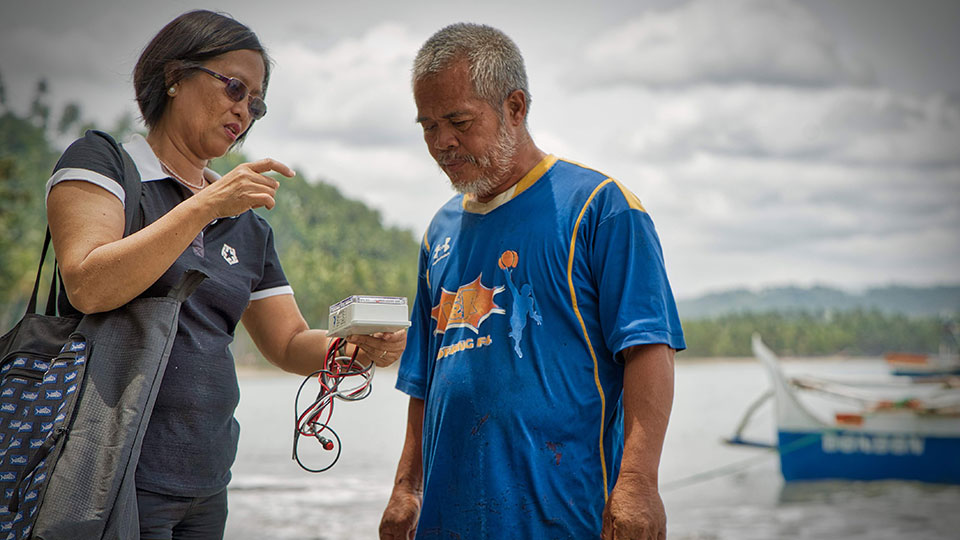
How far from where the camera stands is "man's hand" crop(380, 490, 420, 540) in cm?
174

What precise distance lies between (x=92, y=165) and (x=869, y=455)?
1209 centimetres

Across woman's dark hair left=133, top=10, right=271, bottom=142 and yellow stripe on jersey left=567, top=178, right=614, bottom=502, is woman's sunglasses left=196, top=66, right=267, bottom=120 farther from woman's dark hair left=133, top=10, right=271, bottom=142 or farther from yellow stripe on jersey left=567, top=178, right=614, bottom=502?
yellow stripe on jersey left=567, top=178, right=614, bottom=502

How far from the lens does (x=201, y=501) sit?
4.92 feet

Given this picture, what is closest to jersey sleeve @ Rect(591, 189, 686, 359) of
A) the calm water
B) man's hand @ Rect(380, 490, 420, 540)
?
man's hand @ Rect(380, 490, 420, 540)

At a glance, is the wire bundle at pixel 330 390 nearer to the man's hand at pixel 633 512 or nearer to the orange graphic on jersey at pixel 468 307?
the orange graphic on jersey at pixel 468 307

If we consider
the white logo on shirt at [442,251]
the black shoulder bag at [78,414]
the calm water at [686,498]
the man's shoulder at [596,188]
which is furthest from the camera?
the calm water at [686,498]

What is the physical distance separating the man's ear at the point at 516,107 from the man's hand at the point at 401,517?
2.66ft

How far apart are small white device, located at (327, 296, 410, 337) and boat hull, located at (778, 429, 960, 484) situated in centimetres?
1117

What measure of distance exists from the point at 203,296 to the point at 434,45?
678 millimetres

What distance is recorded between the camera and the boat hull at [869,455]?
1119 cm

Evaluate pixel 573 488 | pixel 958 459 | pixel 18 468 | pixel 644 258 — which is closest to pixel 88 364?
pixel 18 468

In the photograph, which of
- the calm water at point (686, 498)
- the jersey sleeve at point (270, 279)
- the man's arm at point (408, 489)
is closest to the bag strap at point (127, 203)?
the jersey sleeve at point (270, 279)

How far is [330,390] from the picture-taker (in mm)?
1589

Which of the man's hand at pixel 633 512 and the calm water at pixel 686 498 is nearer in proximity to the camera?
the man's hand at pixel 633 512
